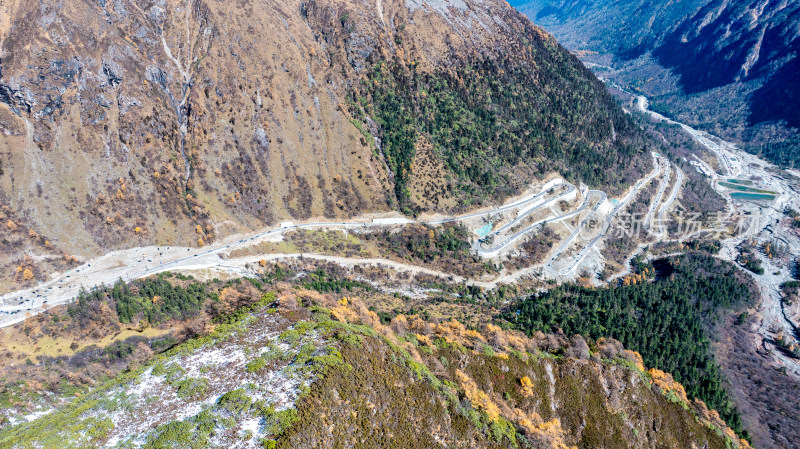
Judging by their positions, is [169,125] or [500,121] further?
[500,121]

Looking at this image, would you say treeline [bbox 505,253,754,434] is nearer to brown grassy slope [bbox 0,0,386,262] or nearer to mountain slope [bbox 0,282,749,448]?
mountain slope [bbox 0,282,749,448]

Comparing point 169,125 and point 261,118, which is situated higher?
point 169,125

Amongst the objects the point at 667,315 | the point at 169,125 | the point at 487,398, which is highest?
the point at 169,125

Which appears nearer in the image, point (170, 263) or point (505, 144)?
point (170, 263)

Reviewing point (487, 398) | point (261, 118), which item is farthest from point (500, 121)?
point (487, 398)

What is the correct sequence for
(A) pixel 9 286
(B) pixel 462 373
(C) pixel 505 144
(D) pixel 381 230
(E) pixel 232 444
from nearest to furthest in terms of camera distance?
(E) pixel 232 444 → (B) pixel 462 373 → (A) pixel 9 286 → (D) pixel 381 230 → (C) pixel 505 144

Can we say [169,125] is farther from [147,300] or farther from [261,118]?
[147,300]

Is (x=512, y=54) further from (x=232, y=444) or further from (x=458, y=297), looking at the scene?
(x=232, y=444)

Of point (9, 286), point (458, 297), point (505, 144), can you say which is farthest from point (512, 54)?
point (9, 286)
